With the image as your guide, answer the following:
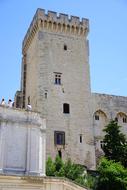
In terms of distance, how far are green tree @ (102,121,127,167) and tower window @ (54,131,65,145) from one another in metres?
4.46

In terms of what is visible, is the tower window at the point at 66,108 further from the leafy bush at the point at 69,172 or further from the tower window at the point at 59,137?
the leafy bush at the point at 69,172

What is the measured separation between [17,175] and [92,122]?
61.0 ft

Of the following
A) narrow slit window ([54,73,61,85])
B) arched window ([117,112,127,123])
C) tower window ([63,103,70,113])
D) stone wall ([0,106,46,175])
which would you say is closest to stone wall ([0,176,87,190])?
stone wall ([0,106,46,175])

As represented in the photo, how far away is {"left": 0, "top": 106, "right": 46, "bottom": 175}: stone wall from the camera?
85.0ft

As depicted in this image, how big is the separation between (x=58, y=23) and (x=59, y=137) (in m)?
13.3

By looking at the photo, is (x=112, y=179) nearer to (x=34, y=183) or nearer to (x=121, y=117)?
(x=34, y=183)

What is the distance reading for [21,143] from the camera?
26688 mm

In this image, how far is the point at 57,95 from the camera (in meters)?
40.6

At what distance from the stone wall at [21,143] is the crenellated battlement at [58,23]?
59.4 ft

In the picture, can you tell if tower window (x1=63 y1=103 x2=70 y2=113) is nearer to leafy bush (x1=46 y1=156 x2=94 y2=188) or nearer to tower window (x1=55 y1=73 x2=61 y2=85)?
tower window (x1=55 y1=73 x2=61 y2=85)

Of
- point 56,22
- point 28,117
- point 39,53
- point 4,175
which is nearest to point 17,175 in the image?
point 4,175

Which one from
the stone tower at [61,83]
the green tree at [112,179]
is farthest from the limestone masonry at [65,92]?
the green tree at [112,179]

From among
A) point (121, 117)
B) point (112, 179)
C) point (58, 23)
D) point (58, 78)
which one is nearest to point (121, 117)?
point (121, 117)

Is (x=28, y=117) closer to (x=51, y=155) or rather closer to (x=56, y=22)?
(x=51, y=155)
